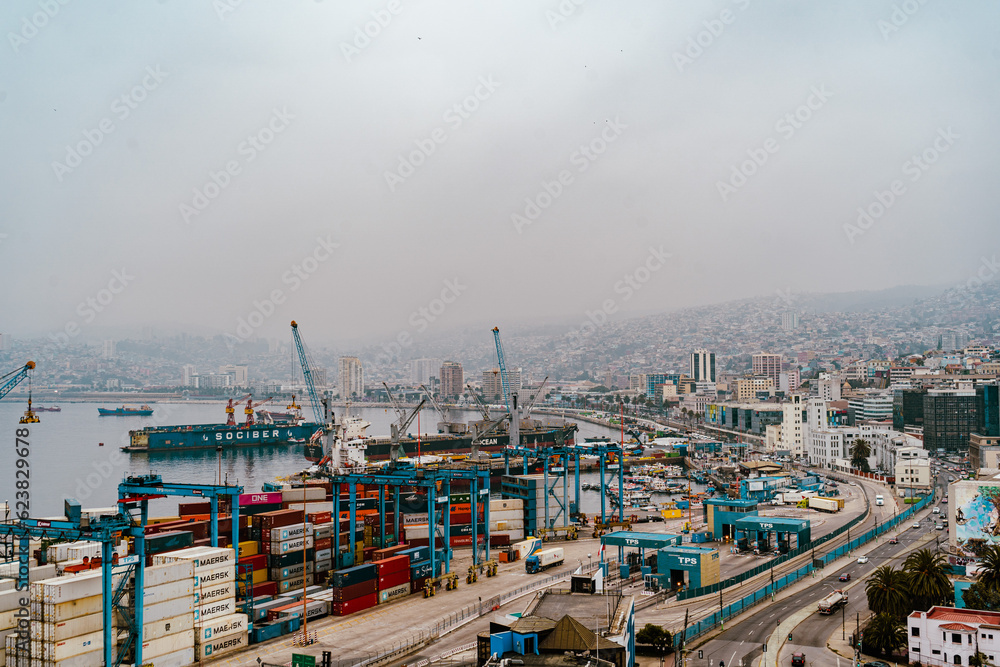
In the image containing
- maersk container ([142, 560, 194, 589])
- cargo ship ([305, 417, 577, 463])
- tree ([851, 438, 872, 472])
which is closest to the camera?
maersk container ([142, 560, 194, 589])

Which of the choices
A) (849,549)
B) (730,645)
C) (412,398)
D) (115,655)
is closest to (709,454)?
(849,549)

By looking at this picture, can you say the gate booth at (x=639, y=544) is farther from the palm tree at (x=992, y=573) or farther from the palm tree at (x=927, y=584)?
the palm tree at (x=992, y=573)

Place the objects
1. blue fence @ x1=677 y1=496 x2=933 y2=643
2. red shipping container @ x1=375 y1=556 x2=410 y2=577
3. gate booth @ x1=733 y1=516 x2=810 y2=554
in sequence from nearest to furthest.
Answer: blue fence @ x1=677 y1=496 x2=933 y2=643
red shipping container @ x1=375 y1=556 x2=410 y2=577
gate booth @ x1=733 y1=516 x2=810 y2=554

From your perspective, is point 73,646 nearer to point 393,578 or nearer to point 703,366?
point 393,578

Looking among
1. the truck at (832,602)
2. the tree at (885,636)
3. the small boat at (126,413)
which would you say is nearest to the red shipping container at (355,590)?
the truck at (832,602)

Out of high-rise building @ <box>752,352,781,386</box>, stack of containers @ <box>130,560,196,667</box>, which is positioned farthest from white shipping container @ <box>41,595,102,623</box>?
high-rise building @ <box>752,352,781,386</box>

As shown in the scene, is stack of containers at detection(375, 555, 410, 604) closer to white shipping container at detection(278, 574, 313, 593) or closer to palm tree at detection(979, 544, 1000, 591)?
white shipping container at detection(278, 574, 313, 593)

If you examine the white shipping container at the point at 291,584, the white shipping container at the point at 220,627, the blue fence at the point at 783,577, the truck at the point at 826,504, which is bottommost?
the truck at the point at 826,504
